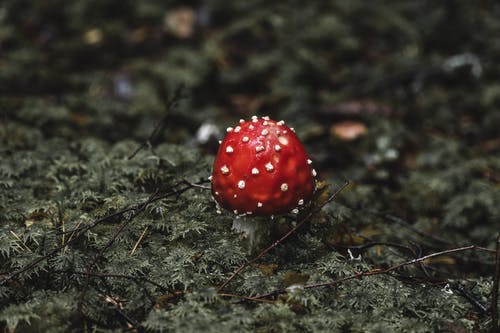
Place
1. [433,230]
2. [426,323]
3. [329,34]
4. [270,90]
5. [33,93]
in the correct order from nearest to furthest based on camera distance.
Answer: [426,323], [433,230], [33,93], [270,90], [329,34]

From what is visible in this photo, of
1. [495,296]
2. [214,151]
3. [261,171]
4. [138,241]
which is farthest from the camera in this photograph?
[214,151]

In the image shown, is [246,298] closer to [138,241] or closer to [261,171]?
[261,171]

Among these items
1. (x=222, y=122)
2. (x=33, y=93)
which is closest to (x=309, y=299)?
(x=222, y=122)

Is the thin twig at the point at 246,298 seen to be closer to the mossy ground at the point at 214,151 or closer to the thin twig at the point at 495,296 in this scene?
the mossy ground at the point at 214,151

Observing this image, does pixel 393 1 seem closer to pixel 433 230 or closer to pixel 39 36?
pixel 433 230

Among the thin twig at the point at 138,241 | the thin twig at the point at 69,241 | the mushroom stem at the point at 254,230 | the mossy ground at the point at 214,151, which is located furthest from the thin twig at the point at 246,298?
the thin twig at the point at 69,241

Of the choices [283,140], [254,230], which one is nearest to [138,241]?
[254,230]

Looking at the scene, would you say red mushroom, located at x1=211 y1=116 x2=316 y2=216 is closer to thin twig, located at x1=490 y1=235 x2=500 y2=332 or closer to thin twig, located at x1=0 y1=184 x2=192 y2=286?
thin twig, located at x1=0 y1=184 x2=192 y2=286
